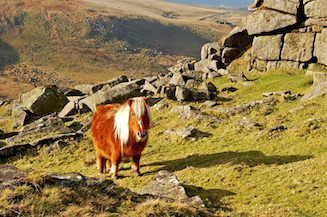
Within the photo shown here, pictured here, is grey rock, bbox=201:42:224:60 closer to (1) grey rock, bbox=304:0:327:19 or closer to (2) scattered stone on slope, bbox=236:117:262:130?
(1) grey rock, bbox=304:0:327:19

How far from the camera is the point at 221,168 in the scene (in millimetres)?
11586

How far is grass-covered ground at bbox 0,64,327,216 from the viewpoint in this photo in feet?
20.7

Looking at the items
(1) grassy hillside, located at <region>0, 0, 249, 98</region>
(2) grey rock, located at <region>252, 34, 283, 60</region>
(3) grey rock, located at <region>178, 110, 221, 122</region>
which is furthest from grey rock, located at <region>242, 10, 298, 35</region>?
(1) grassy hillside, located at <region>0, 0, 249, 98</region>

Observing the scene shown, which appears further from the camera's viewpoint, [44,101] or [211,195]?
[44,101]

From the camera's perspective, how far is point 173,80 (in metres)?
32.9

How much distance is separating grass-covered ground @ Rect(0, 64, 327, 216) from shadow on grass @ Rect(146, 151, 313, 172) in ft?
0.13

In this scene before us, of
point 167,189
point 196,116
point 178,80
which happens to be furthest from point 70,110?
point 167,189

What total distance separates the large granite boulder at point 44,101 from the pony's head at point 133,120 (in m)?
19.8

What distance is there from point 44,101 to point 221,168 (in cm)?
2341

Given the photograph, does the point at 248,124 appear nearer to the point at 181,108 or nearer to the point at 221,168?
the point at 221,168

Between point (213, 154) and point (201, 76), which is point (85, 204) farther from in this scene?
point (201, 76)

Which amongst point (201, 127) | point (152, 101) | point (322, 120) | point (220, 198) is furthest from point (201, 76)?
point (220, 198)

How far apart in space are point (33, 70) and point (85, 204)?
72.0 meters

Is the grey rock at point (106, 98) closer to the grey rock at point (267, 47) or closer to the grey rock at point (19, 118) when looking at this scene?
the grey rock at point (19, 118)
